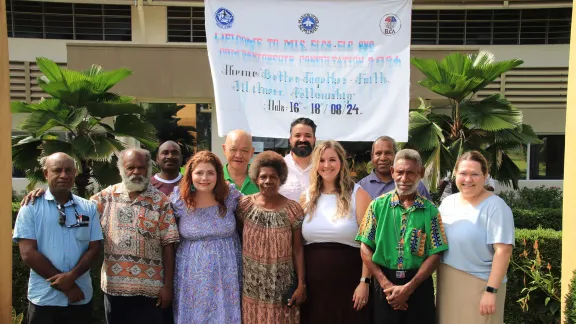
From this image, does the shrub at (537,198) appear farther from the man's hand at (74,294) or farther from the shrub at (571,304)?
the man's hand at (74,294)

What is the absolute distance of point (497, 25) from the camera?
1273cm

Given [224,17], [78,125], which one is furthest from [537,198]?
[78,125]

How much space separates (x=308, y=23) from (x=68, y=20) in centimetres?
862

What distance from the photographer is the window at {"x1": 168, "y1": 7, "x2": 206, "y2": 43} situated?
1216 cm

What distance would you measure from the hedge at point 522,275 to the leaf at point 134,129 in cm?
431

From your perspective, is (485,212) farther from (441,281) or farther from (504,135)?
(504,135)

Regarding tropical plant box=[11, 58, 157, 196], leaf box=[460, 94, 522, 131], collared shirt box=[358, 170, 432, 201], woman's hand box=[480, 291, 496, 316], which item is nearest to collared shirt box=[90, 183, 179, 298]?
collared shirt box=[358, 170, 432, 201]

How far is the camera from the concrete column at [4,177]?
3246 mm

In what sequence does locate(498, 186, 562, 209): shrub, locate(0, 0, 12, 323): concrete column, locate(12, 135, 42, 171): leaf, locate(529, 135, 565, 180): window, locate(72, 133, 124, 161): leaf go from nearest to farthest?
locate(0, 0, 12, 323): concrete column
locate(72, 133, 124, 161): leaf
locate(12, 135, 42, 171): leaf
locate(498, 186, 562, 209): shrub
locate(529, 135, 565, 180): window

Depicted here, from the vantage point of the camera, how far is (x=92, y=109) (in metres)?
6.21

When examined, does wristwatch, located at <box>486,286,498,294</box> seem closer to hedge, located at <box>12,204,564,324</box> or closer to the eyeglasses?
hedge, located at <box>12,204,564,324</box>

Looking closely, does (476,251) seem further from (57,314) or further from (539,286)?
(57,314)

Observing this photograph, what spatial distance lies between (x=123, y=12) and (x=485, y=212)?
1091 centimetres

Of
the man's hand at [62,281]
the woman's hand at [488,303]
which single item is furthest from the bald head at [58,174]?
the woman's hand at [488,303]
